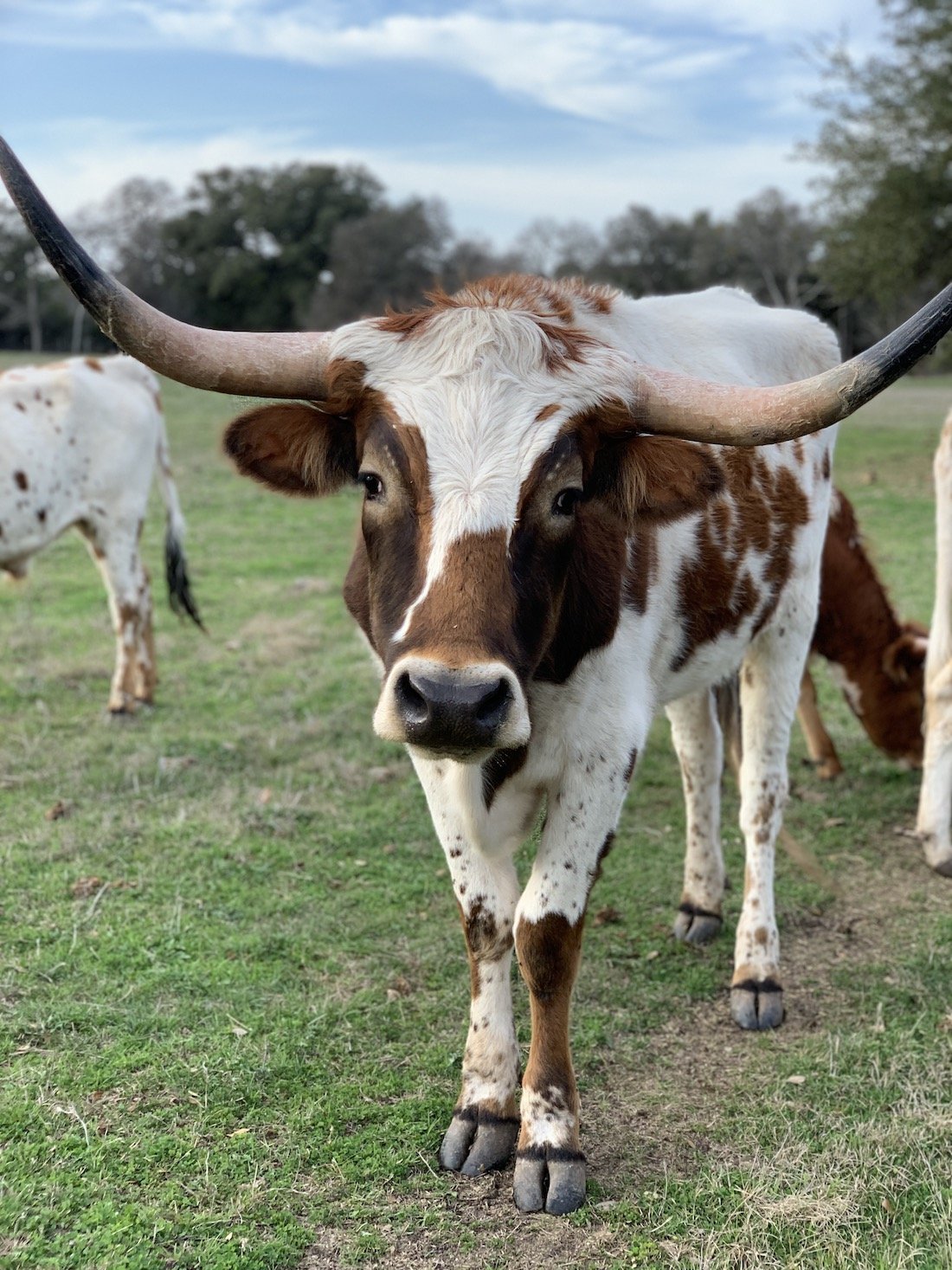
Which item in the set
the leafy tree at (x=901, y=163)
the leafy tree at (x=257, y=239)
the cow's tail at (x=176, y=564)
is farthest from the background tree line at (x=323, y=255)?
the cow's tail at (x=176, y=564)

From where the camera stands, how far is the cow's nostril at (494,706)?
8.58 ft

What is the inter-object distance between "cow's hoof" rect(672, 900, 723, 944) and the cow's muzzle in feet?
8.19

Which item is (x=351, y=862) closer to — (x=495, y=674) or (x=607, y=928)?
(x=607, y=928)

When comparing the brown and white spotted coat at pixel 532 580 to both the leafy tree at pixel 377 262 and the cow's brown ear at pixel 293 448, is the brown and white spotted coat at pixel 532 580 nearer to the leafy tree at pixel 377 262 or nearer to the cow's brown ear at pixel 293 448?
the cow's brown ear at pixel 293 448

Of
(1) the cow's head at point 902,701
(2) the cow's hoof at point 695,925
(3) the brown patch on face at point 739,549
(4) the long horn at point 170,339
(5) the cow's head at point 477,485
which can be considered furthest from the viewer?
(1) the cow's head at point 902,701

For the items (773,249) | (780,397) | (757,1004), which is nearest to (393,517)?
(780,397)

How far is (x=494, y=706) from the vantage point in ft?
8.68

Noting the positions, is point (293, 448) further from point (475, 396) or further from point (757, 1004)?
point (757, 1004)

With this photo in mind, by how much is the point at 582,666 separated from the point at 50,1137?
6.59ft

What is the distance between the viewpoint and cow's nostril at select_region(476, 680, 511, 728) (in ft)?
8.58

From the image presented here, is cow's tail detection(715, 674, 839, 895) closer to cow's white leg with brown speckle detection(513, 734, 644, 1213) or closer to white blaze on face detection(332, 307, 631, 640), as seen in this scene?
cow's white leg with brown speckle detection(513, 734, 644, 1213)

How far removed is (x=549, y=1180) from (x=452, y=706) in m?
1.52

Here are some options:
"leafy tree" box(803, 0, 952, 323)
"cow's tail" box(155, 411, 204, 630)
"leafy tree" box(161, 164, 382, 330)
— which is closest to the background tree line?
"leafy tree" box(161, 164, 382, 330)

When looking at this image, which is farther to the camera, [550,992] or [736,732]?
[736,732]
